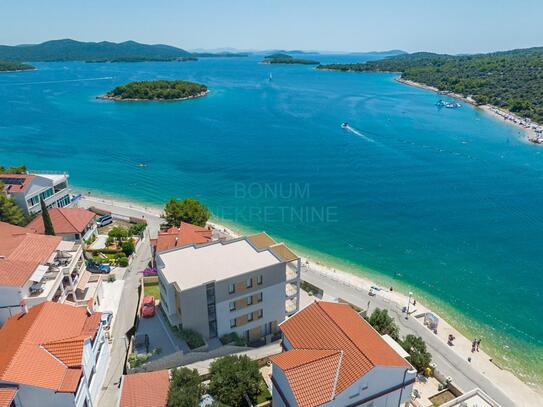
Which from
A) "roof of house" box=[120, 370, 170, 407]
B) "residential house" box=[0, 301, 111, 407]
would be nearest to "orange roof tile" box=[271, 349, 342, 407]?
"roof of house" box=[120, 370, 170, 407]

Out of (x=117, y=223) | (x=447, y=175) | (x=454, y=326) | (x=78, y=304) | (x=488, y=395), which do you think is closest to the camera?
(x=488, y=395)

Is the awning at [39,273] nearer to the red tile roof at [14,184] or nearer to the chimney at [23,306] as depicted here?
the chimney at [23,306]

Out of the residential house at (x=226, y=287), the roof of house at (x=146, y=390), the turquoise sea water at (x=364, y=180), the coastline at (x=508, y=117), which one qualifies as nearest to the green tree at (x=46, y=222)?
the residential house at (x=226, y=287)

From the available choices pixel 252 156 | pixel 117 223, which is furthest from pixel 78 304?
pixel 252 156

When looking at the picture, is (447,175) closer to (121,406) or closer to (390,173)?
(390,173)

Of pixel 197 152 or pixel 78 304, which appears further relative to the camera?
pixel 197 152

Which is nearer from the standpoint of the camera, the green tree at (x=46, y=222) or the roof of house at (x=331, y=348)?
the roof of house at (x=331, y=348)
